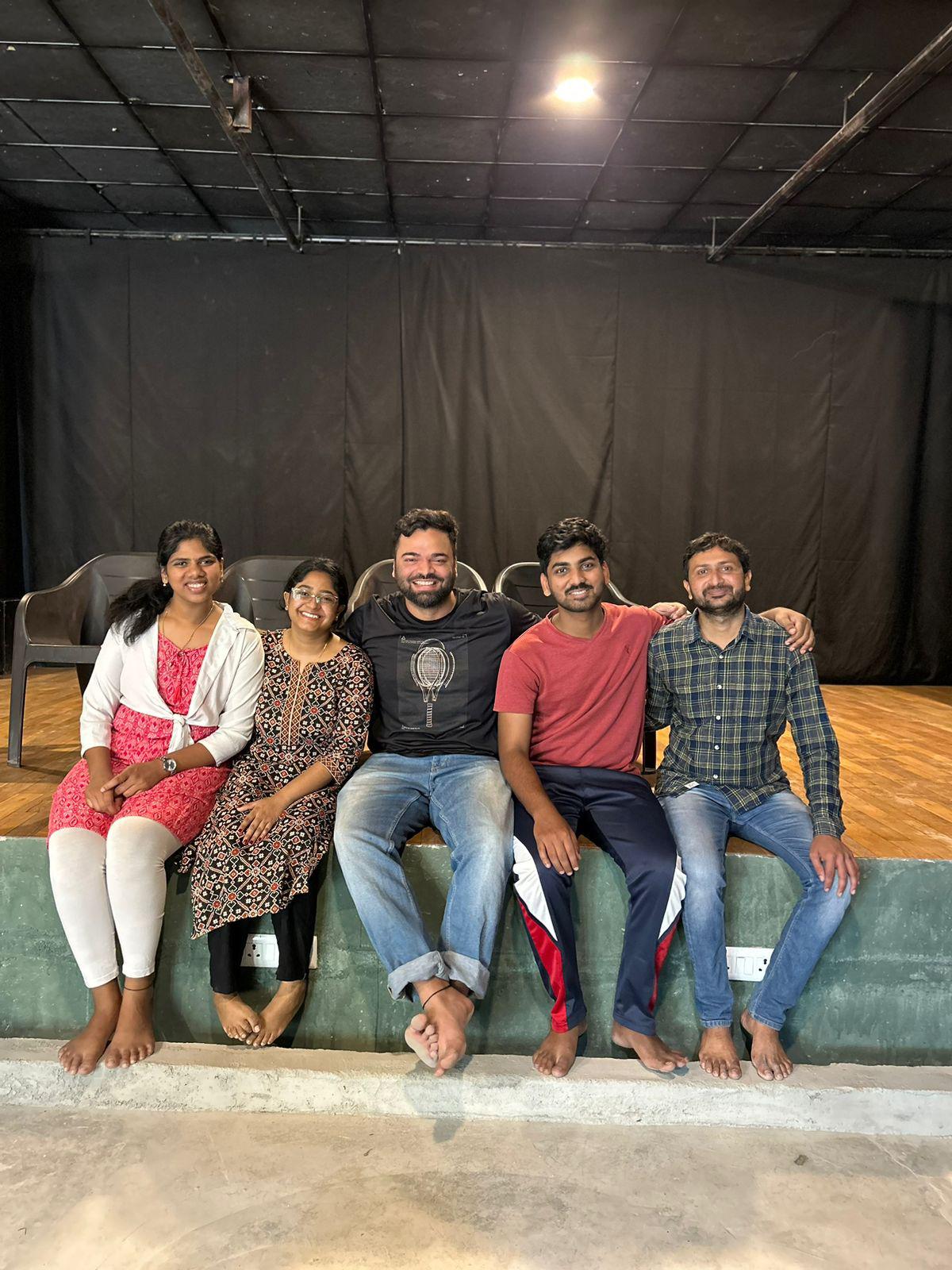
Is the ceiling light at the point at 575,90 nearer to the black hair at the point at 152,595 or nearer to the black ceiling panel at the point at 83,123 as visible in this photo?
the black ceiling panel at the point at 83,123

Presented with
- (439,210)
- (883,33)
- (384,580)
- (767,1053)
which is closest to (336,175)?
(439,210)

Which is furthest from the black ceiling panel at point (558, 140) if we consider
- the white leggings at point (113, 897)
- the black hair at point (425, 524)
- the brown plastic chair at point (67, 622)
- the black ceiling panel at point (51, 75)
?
the white leggings at point (113, 897)

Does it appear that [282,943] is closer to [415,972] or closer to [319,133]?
[415,972]

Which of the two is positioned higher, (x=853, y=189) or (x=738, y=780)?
(x=853, y=189)

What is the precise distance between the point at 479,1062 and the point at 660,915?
1.73ft

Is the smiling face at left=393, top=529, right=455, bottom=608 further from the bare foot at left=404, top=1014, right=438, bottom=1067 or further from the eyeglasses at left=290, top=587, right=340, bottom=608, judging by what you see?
the bare foot at left=404, top=1014, right=438, bottom=1067

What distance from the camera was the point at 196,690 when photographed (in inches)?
98.0

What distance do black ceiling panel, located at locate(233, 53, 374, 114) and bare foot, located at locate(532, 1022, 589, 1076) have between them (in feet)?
13.3

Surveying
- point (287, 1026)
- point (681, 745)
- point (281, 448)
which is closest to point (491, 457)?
point (281, 448)

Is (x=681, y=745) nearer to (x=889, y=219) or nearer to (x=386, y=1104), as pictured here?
(x=386, y=1104)

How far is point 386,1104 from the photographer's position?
208 cm

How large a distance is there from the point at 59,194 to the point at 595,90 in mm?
3437

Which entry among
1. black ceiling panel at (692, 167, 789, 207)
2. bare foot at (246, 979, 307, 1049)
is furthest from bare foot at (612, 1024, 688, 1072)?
black ceiling panel at (692, 167, 789, 207)

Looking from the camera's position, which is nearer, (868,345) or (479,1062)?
(479,1062)
